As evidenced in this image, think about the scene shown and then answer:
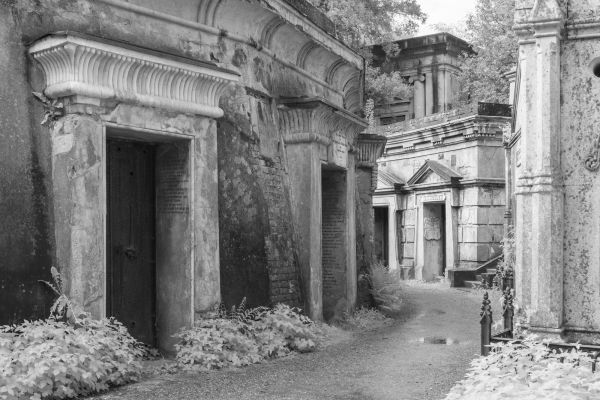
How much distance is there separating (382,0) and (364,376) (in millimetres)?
19342

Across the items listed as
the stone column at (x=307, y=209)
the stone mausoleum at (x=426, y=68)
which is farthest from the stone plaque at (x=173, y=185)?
the stone mausoleum at (x=426, y=68)

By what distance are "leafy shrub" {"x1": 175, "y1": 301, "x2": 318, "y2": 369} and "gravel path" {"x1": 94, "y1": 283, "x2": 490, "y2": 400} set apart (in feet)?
0.59

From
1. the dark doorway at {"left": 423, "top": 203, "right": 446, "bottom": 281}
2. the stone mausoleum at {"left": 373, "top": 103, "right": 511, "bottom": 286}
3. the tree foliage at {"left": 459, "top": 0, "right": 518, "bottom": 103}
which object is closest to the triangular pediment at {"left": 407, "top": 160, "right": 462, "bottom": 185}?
the stone mausoleum at {"left": 373, "top": 103, "right": 511, "bottom": 286}

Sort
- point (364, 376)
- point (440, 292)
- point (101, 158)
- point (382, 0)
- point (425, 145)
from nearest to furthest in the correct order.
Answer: point (101, 158) → point (364, 376) → point (440, 292) → point (425, 145) → point (382, 0)

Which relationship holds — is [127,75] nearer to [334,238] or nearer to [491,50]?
[334,238]

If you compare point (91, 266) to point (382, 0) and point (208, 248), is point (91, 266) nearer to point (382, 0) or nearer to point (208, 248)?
point (208, 248)

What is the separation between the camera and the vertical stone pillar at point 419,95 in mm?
31688

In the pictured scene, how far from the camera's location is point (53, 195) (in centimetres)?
665

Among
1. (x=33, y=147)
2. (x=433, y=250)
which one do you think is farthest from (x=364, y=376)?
(x=433, y=250)

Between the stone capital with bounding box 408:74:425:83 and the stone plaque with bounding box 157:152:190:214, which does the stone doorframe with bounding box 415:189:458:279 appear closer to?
the stone capital with bounding box 408:74:425:83

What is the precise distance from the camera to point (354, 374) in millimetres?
7438

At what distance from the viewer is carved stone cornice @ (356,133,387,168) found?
47.1ft

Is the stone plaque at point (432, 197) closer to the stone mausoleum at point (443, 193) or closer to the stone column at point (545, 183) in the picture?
the stone mausoleum at point (443, 193)

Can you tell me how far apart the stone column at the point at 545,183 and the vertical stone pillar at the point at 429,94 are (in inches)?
1021
